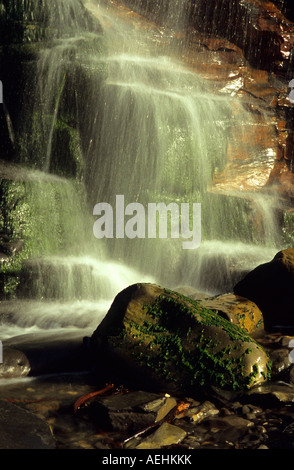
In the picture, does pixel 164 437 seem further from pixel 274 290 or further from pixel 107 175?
pixel 107 175

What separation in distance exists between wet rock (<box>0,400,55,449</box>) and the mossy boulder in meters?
1.16

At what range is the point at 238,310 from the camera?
6.18 metres

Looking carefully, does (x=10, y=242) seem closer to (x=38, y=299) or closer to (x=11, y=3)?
(x=38, y=299)

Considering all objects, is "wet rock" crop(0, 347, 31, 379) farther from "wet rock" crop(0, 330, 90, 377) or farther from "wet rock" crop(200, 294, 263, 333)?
"wet rock" crop(200, 294, 263, 333)

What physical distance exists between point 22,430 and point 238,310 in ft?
10.7

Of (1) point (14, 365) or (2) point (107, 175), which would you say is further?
(2) point (107, 175)

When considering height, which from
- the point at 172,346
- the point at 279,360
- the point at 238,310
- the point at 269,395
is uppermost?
the point at 238,310

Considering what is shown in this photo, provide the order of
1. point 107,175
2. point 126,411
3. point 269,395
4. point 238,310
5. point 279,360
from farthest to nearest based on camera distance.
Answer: point 107,175, point 238,310, point 279,360, point 269,395, point 126,411

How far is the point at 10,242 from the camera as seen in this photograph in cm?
800

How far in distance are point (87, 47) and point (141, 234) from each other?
12.8ft

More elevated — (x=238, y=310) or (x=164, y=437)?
(x=238, y=310)

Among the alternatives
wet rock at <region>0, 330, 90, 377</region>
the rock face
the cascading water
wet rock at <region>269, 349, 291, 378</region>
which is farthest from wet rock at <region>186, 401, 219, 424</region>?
the cascading water

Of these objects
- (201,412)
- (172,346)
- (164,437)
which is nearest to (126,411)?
(164,437)

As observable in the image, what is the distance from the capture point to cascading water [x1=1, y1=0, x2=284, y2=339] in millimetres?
8398
